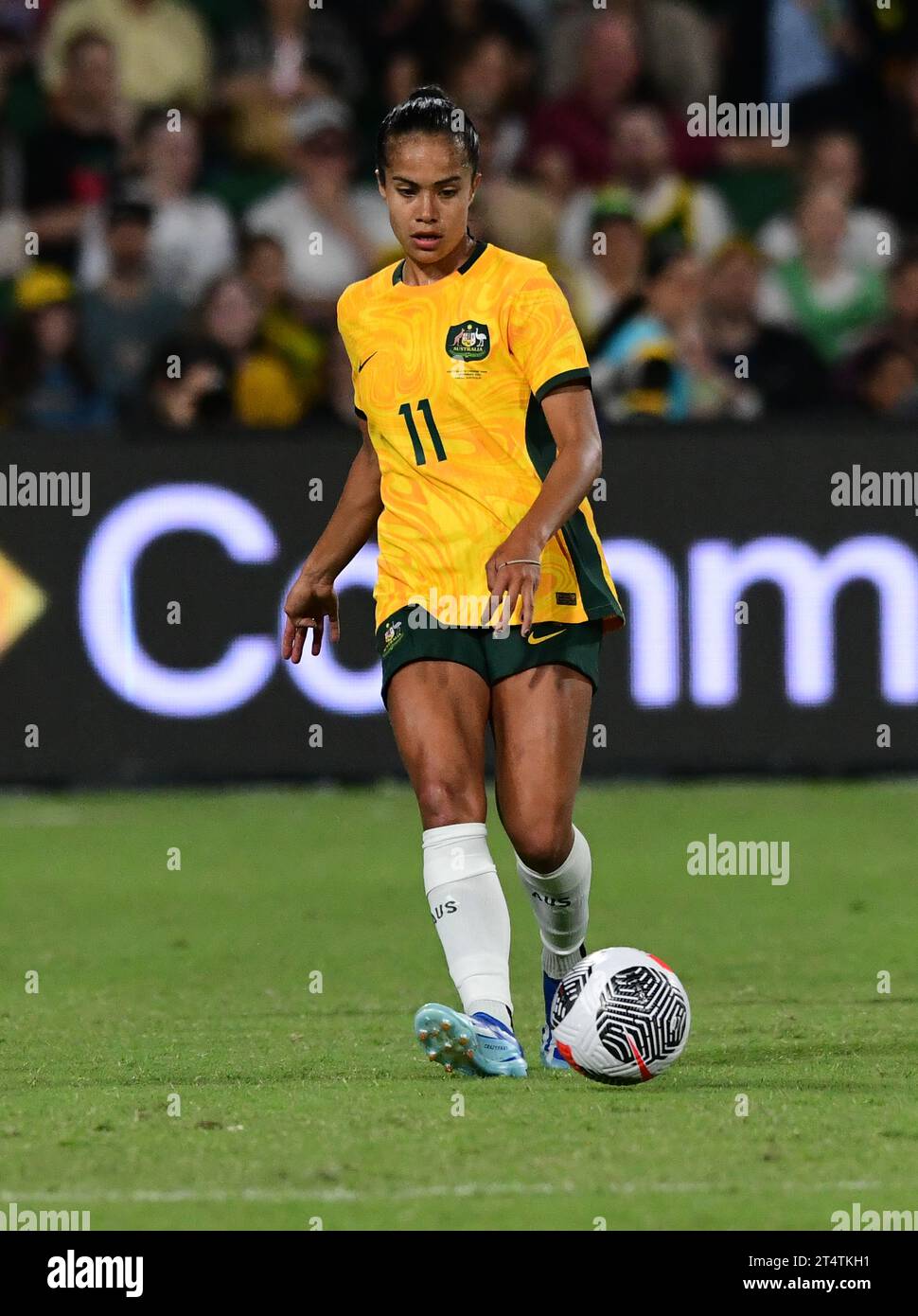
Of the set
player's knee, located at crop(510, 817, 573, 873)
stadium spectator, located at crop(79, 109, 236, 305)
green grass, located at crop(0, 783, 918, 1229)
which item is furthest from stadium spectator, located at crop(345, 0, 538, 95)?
player's knee, located at crop(510, 817, 573, 873)

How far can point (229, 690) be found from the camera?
12.6 meters

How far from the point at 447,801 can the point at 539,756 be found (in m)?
→ 0.24

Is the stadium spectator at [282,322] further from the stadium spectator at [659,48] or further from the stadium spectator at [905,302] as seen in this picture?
the stadium spectator at [905,302]

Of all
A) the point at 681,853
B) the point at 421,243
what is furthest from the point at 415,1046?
the point at 681,853

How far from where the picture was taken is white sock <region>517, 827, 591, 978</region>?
613 cm

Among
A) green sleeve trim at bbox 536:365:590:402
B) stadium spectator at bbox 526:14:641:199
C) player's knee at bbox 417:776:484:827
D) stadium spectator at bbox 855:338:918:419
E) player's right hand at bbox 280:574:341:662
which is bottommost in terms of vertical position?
player's knee at bbox 417:776:484:827

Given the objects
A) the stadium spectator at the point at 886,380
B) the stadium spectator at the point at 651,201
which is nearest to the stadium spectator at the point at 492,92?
the stadium spectator at the point at 651,201

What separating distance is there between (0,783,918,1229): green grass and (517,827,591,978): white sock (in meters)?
0.27

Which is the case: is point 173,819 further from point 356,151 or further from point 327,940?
point 356,151

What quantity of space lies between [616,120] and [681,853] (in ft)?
19.9

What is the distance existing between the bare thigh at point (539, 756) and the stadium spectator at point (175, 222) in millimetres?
8441

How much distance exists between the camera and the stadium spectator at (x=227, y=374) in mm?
13078

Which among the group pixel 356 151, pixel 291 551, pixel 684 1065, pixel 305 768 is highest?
pixel 356 151

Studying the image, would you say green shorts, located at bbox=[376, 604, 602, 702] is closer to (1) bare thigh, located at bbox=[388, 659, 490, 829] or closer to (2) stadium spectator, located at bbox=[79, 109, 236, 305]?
(1) bare thigh, located at bbox=[388, 659, 490, 829]
